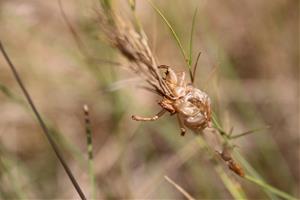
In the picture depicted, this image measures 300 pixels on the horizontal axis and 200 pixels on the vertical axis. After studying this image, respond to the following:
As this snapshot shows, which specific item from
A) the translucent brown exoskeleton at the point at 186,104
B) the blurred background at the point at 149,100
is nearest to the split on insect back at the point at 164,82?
the translucent brown exoskeleton at the point at 186,104

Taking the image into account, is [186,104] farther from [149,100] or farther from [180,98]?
[149,100]

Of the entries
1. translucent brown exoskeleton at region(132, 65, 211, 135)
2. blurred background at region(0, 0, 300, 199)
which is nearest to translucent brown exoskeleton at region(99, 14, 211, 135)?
translucent brown exoskeleton at region(132, 65, 211, 135)

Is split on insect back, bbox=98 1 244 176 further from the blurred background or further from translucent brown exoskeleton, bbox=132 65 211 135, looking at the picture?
the blurred background

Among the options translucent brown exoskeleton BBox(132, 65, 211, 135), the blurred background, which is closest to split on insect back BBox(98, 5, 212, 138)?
translucent brown exoskeleton BBox(132, 65, 211, 135)

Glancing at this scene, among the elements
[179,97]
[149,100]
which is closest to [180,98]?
[179,97]

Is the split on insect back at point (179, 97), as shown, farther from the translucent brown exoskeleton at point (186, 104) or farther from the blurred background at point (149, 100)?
the blurred background at point (149, 100)

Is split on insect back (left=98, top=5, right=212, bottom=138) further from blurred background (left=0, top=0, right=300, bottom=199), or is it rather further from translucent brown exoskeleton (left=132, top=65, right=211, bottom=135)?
→ blurred background (left=0, top=0, right=300, bottom=199)

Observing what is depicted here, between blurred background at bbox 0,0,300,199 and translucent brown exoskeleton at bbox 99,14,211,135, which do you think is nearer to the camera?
translucent brown exoskeleton at bbox 99,14,211,135

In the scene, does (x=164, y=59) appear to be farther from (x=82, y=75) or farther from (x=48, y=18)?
(x=48, y=18)
